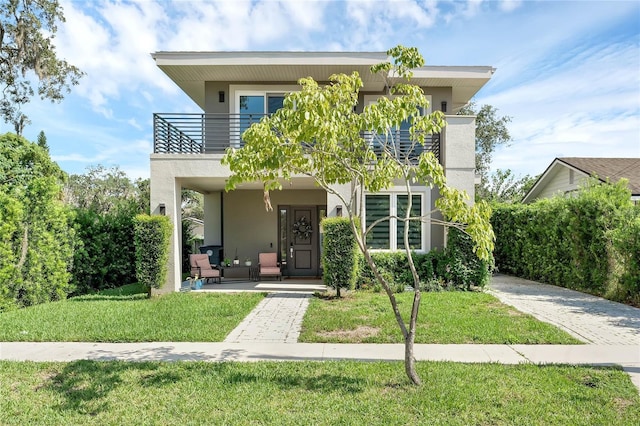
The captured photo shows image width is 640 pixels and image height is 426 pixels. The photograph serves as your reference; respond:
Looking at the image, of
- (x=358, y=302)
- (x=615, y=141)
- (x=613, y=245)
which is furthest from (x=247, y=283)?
(x=615, y=141)

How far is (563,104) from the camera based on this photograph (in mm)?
15820

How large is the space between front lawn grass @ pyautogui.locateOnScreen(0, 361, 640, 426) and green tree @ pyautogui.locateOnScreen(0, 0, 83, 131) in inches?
645

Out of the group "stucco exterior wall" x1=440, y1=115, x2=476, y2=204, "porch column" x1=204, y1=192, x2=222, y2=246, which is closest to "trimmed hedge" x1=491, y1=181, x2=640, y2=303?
"stucco exterior wall" x1=440, y1=115, x2=476, y2=204

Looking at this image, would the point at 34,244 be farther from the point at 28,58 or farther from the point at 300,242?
the point at 28,58

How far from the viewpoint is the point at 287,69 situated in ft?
39.9

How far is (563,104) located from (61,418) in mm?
18364

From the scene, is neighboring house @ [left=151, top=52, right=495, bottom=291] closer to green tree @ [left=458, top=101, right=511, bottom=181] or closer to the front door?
the front door

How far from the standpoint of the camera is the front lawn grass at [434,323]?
6699 millimetres

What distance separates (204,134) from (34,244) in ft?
17.4

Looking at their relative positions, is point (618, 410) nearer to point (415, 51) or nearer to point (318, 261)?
point (415, 51)

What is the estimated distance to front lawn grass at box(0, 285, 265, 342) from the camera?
6.81 meters

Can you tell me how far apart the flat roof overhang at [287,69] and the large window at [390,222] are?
3825 millimetres

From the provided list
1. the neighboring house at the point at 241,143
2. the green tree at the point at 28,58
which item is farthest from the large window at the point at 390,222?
the green tree at the point at 28,58

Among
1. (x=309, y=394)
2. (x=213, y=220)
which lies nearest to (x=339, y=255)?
(x=309, y=394)
